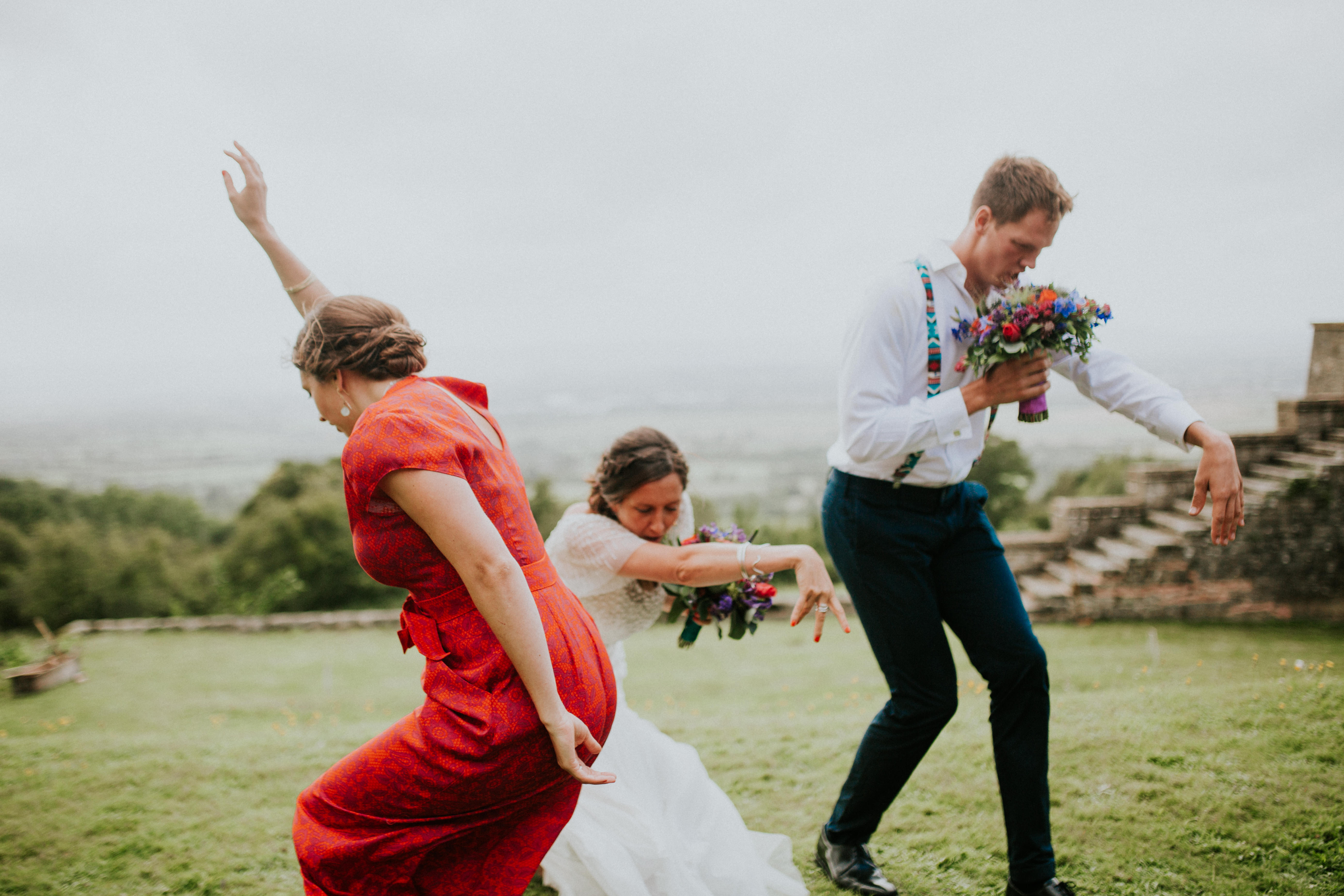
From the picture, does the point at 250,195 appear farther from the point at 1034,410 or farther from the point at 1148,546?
the point at 1148,546

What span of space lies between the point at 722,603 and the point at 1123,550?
403 inches

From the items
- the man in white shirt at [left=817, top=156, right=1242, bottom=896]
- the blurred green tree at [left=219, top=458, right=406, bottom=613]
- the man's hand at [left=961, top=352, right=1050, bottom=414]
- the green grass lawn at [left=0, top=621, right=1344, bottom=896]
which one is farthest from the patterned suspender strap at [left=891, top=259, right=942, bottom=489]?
the blurred green tree at [left=219, top=458, right=406, bottom=613]

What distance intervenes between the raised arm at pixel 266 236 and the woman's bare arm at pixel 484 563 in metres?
1.38

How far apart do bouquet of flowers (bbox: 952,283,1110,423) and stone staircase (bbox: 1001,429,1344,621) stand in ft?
30.7

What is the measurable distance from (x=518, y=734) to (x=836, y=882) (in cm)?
176

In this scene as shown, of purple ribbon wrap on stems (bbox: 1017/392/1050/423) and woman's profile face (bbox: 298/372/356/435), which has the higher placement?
purple ribbon wrap on stems (bbox: 1017/392/1050/423)

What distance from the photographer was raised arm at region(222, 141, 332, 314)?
8.57ft

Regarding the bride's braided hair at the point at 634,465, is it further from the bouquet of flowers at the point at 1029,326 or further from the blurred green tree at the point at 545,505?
the blurred green tree at the point at 545,505

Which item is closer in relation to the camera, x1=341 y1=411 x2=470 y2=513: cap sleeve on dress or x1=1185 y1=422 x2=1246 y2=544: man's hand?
x1=341 y1=411 x2=470 y2=513: cap sleeve on dress

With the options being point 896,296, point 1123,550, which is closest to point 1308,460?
point 1123,550

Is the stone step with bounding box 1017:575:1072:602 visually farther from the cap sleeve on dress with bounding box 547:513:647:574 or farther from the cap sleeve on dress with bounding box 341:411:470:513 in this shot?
the cap sleeve on dress with bounding box 341:411:470:513

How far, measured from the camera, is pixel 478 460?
5.61 ft

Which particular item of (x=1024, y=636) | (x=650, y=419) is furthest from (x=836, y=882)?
(x=650, y=419)

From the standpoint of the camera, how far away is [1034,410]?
263cm
